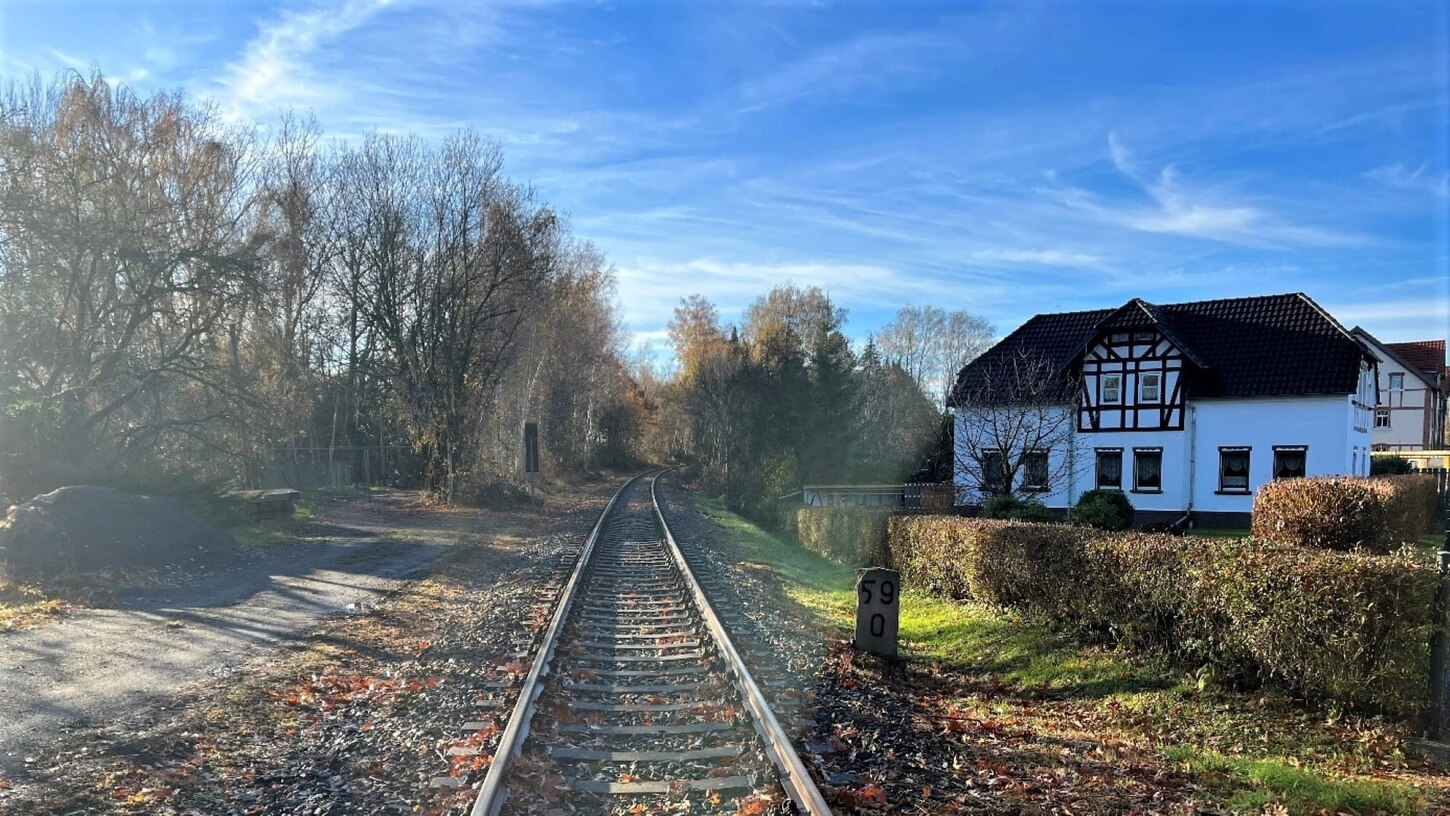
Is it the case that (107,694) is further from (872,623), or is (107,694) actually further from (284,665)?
(872,623)

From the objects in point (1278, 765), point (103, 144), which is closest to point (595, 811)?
point (1278, 765)

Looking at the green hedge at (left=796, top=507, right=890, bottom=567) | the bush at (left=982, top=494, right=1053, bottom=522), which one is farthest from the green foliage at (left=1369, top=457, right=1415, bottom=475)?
the green hedge at (left=796, top=507, right=890, bottom=567)

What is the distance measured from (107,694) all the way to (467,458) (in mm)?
23262

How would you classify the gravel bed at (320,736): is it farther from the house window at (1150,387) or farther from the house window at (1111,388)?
the house window at (1150,387)

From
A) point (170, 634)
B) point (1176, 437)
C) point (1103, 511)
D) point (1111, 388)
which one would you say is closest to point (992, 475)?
point (1103, 511)

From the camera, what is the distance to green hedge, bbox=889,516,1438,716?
611cm

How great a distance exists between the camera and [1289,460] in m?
28.2

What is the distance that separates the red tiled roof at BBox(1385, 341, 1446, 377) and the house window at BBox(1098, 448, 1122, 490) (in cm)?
2665

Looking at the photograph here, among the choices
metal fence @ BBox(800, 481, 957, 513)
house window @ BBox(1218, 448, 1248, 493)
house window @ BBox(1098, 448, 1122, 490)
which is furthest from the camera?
house window @ BBox(1098, 448, 1122, 490)

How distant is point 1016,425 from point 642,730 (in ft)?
61.2

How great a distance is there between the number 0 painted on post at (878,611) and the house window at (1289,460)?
25.1 metres

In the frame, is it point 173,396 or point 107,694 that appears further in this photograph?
point 173,396

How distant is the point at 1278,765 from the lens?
5.69m

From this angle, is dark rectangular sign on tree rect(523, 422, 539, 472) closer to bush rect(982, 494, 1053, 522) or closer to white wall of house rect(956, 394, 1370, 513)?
white wall of house rect(956, 394, 1370, 513)
